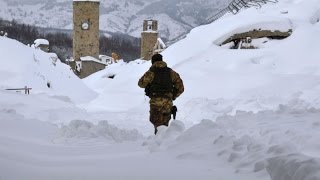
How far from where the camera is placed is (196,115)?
13.9 m

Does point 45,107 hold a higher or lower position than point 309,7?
lower

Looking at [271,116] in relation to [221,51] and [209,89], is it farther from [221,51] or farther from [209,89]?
Result: [221,51]

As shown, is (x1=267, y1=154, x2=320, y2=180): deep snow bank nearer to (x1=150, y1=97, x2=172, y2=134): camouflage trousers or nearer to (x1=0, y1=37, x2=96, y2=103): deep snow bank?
(x1=150, y1=97, x2=172, y2=134): camouflage trousers

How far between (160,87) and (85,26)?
52.5m

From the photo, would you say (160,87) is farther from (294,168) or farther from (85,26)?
(85,26)

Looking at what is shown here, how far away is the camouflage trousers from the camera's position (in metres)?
8.02

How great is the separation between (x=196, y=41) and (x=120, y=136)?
16101 mm

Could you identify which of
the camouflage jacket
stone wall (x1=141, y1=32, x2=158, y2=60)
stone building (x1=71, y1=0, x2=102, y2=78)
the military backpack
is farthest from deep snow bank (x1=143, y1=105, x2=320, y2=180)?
stone wall (x1=141, y1=32, x2=158, y2=60)

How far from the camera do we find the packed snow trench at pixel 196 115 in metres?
4.12

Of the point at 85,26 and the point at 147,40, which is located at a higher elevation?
the point at 85,26

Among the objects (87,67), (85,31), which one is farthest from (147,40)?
(87,67)

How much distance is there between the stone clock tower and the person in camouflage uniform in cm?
5202

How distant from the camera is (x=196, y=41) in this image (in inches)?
885

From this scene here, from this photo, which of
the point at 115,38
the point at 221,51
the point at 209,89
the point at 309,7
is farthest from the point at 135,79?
the point at 115,38
